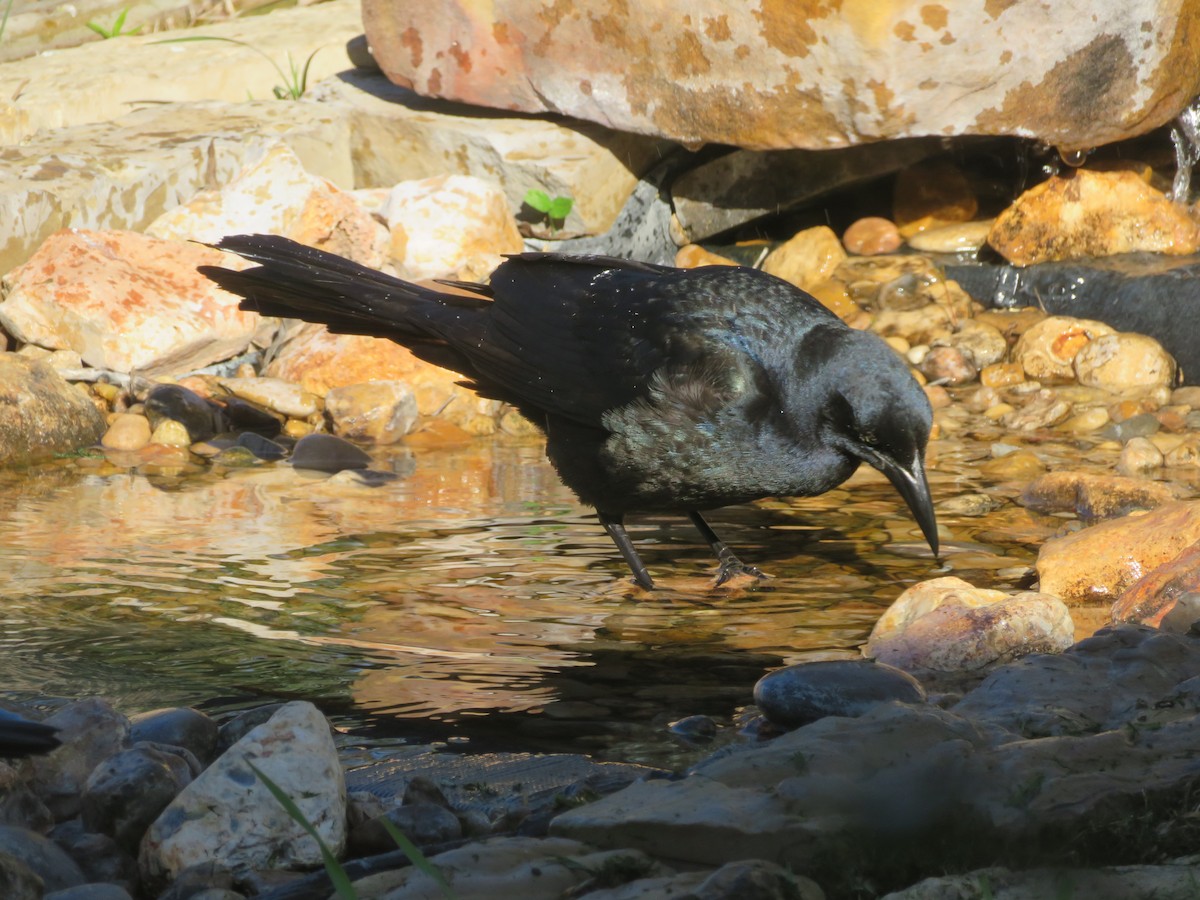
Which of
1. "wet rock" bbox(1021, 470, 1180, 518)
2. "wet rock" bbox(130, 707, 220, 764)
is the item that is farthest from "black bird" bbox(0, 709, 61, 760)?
"wet rock" bbox(1021, 470, 1180, 518)

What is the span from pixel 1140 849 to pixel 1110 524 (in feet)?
7.86

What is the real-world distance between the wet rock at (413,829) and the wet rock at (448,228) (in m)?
5.13

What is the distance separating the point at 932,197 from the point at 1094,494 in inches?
169

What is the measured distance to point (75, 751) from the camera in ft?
9.16

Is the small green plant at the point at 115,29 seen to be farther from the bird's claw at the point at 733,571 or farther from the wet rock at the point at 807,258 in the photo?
the bird's claw at the point at 733,571

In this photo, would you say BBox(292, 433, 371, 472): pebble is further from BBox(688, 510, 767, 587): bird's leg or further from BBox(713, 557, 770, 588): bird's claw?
BBox(713, 557, 770, 588): bird's claw

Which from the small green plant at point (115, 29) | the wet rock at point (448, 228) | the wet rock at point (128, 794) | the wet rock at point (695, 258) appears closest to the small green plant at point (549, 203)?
the wet rock at point (448, 228)

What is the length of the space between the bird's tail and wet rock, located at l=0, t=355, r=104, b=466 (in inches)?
78.2

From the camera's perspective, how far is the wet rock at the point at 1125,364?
7164 mm

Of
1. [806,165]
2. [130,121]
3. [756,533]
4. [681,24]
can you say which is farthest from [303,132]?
[756,533]

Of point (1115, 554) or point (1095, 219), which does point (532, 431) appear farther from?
point (1095, 219)

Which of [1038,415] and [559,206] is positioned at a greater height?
[559,206]

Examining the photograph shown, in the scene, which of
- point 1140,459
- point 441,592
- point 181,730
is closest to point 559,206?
point 1140,459

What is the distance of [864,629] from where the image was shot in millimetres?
4035
